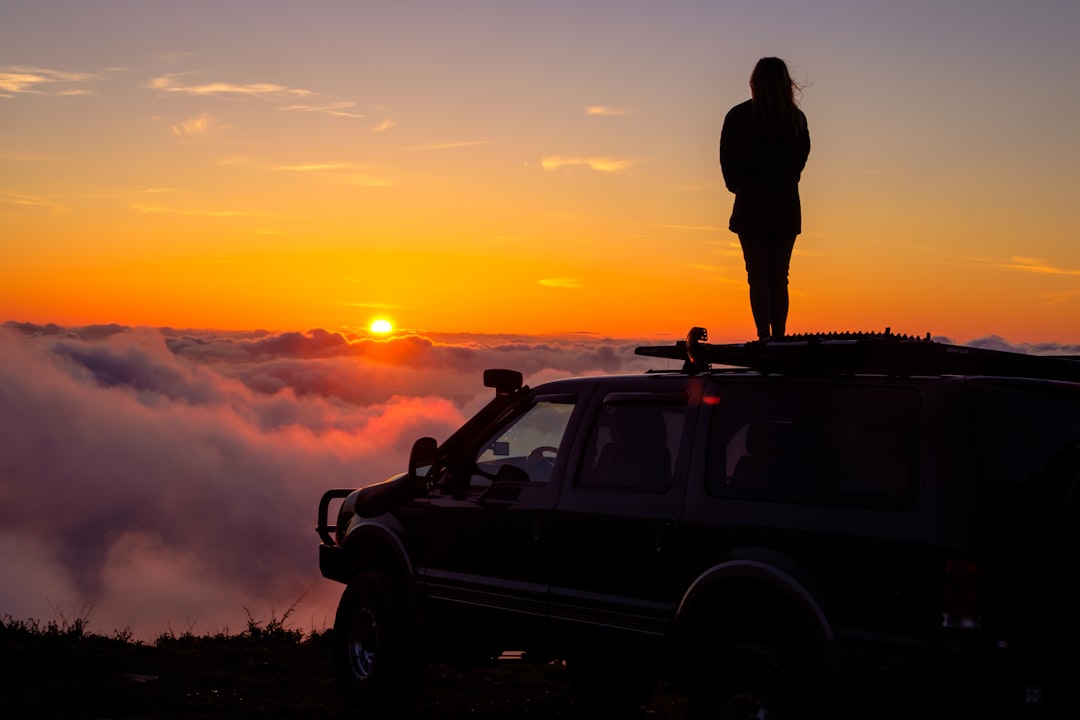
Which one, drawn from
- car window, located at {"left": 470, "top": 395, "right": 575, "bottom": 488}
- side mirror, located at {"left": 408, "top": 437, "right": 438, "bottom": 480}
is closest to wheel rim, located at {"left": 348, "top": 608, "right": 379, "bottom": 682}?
side mirror, located at {"left": 408, "top": 437, "right": 438, "bottom": 480}

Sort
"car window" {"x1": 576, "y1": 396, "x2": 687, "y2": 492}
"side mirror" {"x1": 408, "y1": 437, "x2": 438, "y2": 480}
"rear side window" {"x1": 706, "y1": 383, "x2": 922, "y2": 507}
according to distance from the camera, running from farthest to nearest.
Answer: "side mirror" {"x1": 408, "y1": 437, "x2": 438, "y2": 480} < "car window" {"x1": 576, "y1": 396, "x2": 687, "y2": 492} < "rear side window" {"x1": 706, "y1": 383, "x2": 922, "y2": 507}

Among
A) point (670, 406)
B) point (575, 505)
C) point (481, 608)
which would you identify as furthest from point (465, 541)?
point (670, 406)

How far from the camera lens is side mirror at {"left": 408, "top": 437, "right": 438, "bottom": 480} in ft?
25.6

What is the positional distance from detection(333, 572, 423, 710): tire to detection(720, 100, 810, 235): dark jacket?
3.50 metres

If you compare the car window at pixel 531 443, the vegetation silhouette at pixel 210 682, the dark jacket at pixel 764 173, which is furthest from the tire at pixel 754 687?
the dark jacket at pixel 764 173

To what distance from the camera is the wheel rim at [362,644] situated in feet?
28.0

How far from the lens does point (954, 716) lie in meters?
5.05

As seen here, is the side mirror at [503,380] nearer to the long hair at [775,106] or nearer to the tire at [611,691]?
the tire at [611,691]

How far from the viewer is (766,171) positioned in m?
9.06

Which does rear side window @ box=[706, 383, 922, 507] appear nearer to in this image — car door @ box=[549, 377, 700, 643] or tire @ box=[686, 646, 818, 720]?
car door @ box=[549, 377, 700, 643]

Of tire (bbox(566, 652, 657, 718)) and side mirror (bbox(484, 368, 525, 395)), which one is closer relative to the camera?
side mirror (bbox(484, 368, 525, 395))

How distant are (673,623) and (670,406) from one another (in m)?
1.12

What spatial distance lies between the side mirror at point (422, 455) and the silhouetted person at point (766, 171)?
2573 mm

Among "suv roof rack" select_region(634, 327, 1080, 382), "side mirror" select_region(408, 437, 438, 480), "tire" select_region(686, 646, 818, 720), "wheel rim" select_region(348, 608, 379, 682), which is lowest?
"wheel rim" select_region(348, 608, 379, 682)
